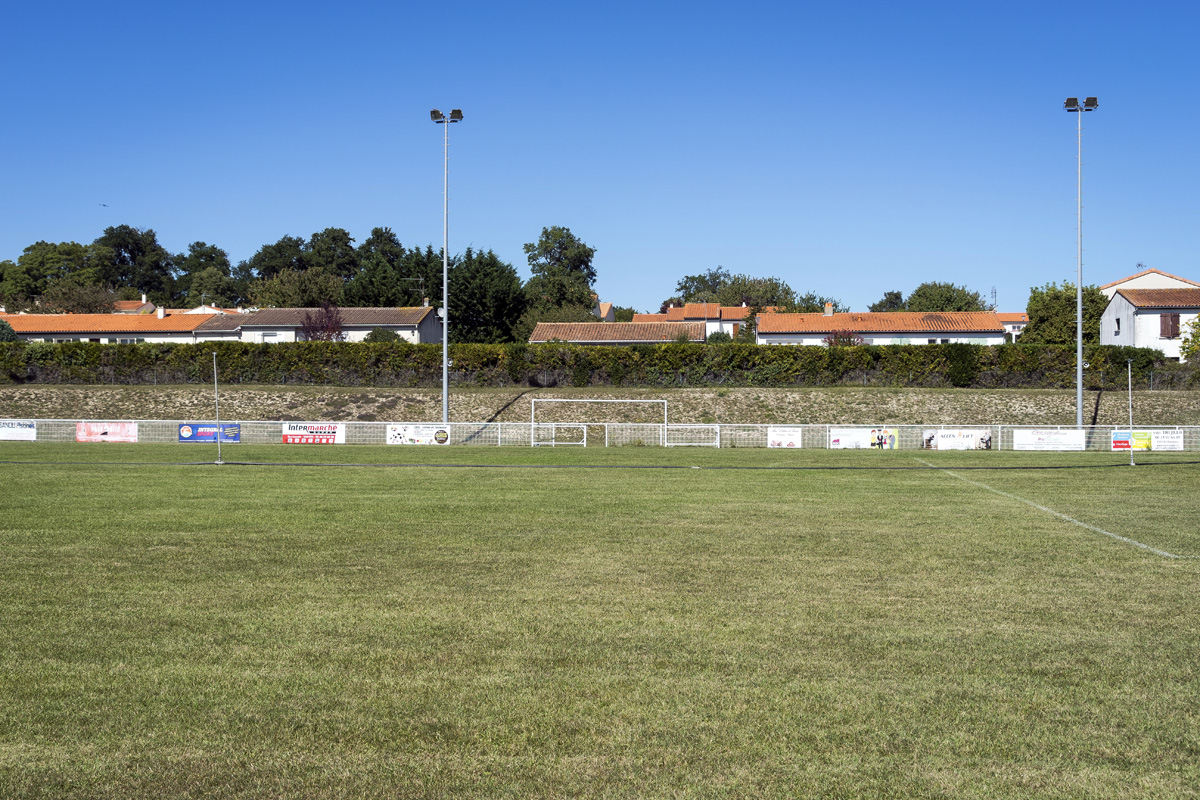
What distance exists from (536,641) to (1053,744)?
421 cm

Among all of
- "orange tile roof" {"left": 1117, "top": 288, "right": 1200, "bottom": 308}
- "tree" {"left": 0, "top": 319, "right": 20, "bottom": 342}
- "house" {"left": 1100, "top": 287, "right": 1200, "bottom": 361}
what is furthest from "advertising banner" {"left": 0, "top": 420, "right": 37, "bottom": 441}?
"orange tile roof" {"left": 1117, "top": 288, "right": 1200, "bottom": 308}

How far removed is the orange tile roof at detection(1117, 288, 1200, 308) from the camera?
6391 centimetres

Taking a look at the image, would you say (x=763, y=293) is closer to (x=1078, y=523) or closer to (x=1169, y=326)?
(x=1169, y=326)

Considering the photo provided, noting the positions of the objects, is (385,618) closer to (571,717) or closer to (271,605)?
(271,605)

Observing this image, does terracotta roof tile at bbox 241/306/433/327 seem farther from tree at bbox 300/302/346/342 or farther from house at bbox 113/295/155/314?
house at bbox 113/295/155/314

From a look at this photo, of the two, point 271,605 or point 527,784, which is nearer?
point 527,784

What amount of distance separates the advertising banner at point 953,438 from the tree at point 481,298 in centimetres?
4692

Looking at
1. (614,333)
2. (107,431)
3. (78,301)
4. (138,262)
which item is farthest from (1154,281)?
(138,262)

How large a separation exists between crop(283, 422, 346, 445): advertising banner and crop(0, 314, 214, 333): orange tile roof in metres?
48.1

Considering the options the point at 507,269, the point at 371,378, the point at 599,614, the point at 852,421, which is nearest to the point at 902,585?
the point at 599,614

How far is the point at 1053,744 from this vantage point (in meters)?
5.89

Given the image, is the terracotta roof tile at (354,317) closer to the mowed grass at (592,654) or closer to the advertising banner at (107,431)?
the advertising banner at (107,431)

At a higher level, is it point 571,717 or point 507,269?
point 507,269

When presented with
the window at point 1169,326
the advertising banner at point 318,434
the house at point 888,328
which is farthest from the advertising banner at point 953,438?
the house at point 888,328
